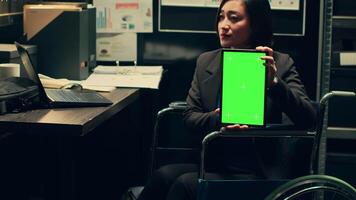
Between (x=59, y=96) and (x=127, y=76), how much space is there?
1.89 ft

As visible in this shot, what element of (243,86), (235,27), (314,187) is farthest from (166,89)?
(314,187)

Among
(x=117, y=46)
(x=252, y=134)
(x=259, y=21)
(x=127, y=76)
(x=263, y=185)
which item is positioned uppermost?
(x=259, y=21)

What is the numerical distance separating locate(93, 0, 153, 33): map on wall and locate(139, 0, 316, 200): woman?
723 mm

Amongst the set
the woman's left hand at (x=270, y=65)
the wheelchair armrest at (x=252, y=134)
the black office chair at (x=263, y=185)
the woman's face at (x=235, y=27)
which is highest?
the woman's face at (x=235, y=27)

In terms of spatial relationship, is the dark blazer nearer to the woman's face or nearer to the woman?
the woman

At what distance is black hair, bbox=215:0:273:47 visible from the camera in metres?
2.32

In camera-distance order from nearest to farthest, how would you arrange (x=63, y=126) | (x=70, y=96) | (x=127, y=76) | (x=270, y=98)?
(x=63, y=126) < (x=270, y=98) < (x=70, y=96) < (x=127, y=76)

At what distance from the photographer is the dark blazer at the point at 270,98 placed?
2102mm

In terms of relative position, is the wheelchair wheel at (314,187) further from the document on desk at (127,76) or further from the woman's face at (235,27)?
the document on desk at (127,76)

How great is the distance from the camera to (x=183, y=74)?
123 inches

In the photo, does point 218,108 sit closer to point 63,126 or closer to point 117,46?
point 63,126

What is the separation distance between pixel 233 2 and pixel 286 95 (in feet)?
1.44

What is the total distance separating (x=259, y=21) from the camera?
2.33 meters

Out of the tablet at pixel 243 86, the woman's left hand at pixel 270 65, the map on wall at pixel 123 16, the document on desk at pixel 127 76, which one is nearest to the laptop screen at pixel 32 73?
the document on desk at pixel 127 76
